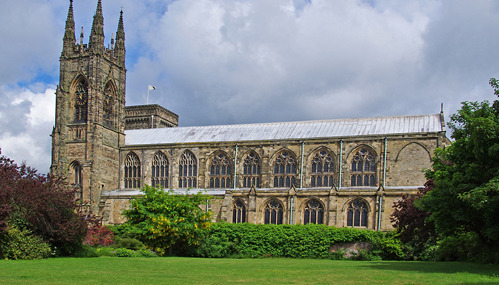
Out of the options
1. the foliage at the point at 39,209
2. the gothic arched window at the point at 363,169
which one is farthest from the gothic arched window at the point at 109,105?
the foliage at the point at 39,209

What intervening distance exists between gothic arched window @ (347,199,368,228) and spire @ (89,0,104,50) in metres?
30.4

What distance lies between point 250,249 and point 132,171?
68.1 ft

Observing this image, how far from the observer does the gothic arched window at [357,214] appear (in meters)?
49.0

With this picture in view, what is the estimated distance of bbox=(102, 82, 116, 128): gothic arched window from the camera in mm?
61031

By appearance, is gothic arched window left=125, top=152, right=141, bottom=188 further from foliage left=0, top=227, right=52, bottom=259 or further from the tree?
the tree

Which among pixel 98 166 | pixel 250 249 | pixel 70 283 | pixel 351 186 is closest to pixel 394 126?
pixel 351 186

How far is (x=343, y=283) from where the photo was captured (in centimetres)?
1703

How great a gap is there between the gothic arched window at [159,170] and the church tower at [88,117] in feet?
13.3

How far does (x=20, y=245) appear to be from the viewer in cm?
2777

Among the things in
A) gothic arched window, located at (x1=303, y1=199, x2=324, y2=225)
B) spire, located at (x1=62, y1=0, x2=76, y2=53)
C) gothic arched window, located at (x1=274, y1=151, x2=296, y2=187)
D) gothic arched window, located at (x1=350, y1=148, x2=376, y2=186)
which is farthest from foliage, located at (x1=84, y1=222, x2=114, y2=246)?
spire, located at (x1=62, y1=0, x2=76, y2=53)

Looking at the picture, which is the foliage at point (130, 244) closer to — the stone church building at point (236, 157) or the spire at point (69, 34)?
the stone church building at point (236, 157)

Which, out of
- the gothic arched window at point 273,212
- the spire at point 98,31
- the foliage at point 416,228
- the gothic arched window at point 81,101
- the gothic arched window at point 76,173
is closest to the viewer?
the foliage at point 416,228

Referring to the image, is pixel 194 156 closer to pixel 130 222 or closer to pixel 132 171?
pixel 132 171

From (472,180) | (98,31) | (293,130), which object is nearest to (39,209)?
(472,180)
